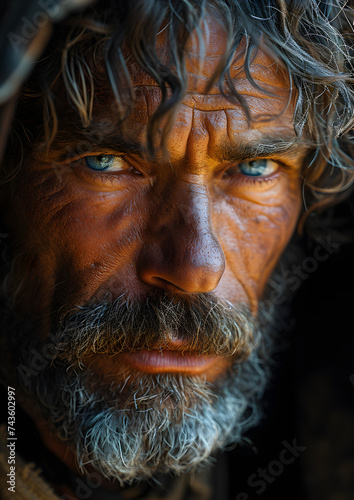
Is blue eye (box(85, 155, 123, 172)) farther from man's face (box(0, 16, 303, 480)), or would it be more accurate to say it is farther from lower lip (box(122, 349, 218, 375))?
lower lip (box(122, 349, 218, 375))

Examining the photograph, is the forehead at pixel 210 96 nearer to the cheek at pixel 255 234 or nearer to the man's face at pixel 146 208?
the man's face at pixel 146 208

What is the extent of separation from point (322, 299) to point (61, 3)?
1360 mm

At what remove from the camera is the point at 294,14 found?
1.11 m

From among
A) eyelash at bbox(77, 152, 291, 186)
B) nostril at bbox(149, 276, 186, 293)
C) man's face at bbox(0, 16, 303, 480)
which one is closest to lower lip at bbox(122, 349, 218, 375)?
man's face at bbox(0, 16, 303, 480)

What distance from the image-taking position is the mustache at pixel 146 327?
3.66ft

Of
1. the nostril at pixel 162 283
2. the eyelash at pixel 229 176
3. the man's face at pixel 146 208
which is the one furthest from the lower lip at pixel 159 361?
the eyelash at pixel 229 176

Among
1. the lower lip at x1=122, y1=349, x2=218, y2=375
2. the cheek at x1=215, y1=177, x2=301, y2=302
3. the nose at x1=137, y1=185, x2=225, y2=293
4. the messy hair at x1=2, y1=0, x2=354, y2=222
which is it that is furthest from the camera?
the cheek at x1=215, y1=177, x2=301, y2=302

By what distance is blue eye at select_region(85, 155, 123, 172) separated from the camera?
1159mm

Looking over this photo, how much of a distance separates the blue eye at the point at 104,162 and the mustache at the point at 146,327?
0.33 m

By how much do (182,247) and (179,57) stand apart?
0.41 meters

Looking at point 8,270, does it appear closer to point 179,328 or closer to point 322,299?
point 179,328

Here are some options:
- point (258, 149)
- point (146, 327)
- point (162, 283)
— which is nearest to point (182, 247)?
point (162, 283)

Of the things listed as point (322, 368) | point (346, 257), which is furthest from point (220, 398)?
point (346, 257)

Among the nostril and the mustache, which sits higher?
the nostril
